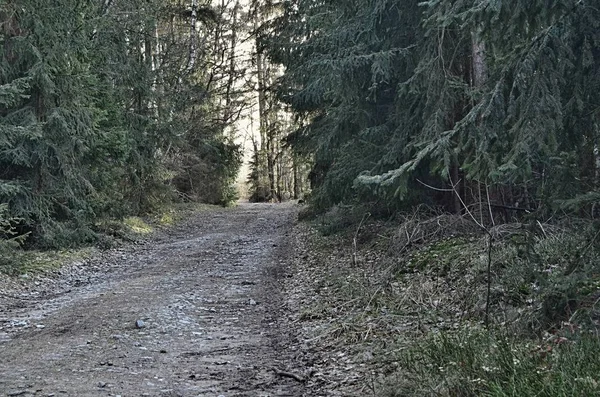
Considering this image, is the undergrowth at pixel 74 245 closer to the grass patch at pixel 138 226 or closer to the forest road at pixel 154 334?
the grass patch at pixel 138 226

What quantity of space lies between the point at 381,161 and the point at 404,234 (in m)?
1.49

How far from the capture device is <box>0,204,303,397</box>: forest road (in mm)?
5090

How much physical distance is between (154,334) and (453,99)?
602cm

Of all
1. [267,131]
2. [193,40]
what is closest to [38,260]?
[193,40]

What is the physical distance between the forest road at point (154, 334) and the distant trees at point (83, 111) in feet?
7.76

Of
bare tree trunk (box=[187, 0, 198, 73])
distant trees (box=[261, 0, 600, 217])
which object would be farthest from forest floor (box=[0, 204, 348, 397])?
bare tree trunk (box=[187, 0, 198, 73])

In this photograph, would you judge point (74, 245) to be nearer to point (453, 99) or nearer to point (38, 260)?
point (38, 260)

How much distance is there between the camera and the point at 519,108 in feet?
18.1

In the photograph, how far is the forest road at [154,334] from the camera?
200 inches

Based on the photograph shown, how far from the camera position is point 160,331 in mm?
6902

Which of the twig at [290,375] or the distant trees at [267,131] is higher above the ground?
the distant trees at [267,131]

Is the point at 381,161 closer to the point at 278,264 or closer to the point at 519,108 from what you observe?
the point at 278,264

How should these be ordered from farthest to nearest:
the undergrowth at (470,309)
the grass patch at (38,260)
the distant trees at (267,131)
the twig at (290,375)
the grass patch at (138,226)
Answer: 1. the distant trees at (267,131)
2. the grass patch at (138,226)
3. the grass patch at (38,260)
4. the twig at (290,375)
5. the undergrowth at (470,309)

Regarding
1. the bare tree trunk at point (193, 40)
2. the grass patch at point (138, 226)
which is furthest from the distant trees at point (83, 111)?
the grass patch at point (138, 226)
